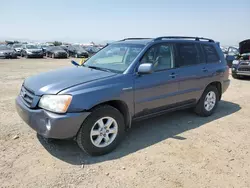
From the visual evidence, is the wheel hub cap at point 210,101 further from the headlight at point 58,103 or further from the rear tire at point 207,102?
the headlight at point 58,103

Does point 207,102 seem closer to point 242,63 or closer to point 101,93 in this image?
point 101,93

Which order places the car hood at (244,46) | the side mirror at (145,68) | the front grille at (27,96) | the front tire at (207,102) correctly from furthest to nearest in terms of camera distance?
the car hood at (244,46) → the front tire at (207,102) → the side mirror at (145,68) → the front grille at (27,96)

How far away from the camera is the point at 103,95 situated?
10.7 ft

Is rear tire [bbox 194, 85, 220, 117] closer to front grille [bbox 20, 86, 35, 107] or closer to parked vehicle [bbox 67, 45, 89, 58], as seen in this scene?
front grille [bbox 20, 86, 35, 107]

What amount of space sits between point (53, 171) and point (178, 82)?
9.00 ft

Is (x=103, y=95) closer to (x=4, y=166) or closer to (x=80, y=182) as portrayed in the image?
(x=80, y=182)

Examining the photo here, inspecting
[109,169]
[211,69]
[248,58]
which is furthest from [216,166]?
[248,58]

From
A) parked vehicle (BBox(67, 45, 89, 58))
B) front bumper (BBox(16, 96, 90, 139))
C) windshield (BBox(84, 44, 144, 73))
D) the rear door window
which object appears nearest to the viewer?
front bumper (BBox(16, 96, 90, 139))

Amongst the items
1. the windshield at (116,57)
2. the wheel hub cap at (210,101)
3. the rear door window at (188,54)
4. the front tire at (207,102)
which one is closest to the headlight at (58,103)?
the windshield at (116,57)

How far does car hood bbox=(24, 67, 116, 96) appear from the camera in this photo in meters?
3.20

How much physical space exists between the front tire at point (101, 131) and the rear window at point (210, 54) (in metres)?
2.83

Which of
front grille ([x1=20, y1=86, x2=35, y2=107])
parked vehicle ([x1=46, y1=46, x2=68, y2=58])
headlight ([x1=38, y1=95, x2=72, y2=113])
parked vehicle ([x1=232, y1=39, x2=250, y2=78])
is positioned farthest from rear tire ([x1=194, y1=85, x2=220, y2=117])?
parked vehicle ([x1=46, y1=46, x2=68, y2=58])

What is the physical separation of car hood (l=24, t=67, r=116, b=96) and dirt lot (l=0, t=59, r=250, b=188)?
994 mm

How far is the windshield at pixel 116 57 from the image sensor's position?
12.8 ft
